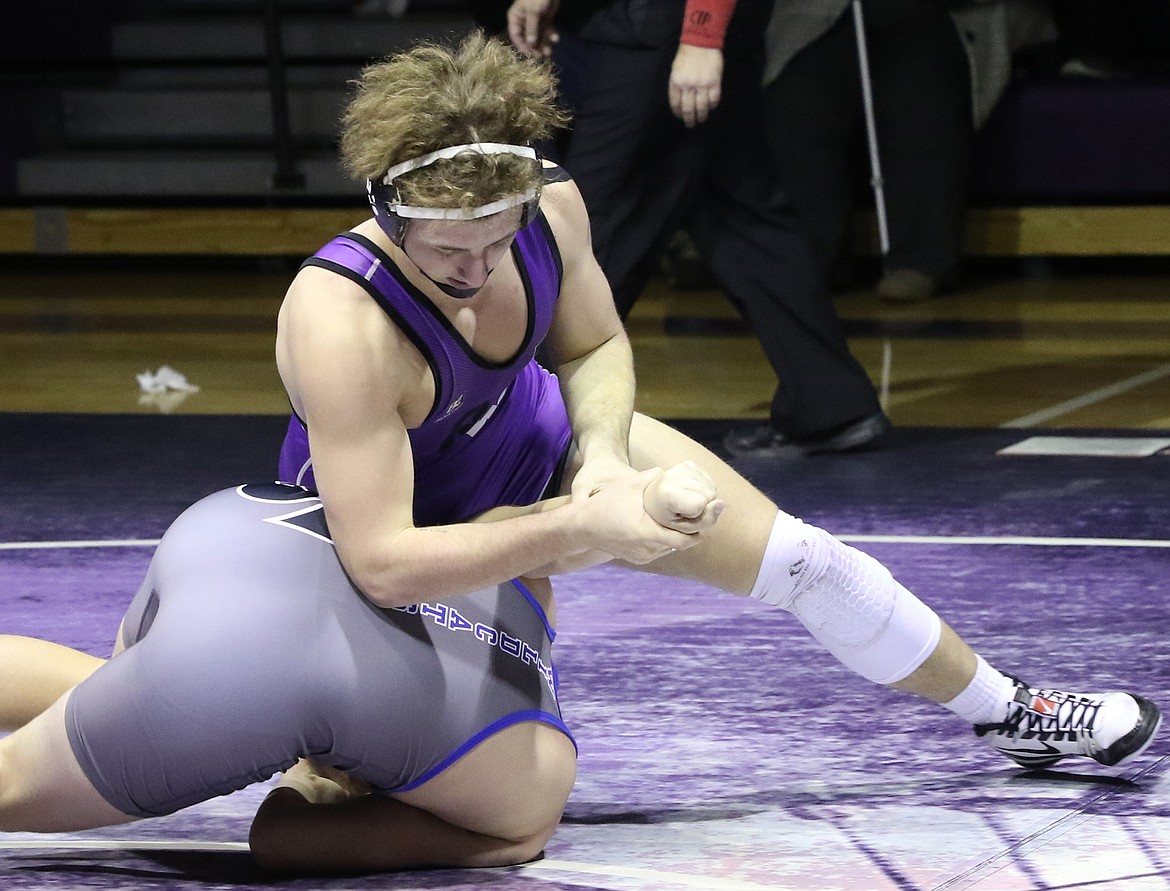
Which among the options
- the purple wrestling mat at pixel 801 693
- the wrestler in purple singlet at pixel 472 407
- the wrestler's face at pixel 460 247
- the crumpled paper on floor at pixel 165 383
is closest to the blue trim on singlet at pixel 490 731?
the purple wrestling mat at pixel 801 693

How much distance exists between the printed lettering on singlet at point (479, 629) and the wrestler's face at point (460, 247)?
0.32m

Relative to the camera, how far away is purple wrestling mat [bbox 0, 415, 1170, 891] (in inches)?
79.2

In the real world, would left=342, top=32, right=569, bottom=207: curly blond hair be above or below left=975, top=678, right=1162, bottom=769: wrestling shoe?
above

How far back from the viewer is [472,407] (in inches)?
82.8

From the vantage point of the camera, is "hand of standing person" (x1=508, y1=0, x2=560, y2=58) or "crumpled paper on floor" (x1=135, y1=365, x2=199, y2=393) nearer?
"hand of standing person" (x1=508, y1=0, x2=560, y2=58)

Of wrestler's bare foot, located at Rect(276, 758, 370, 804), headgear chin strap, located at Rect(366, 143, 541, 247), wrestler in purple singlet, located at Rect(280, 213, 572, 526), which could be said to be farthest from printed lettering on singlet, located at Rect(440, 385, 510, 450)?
wrestler's bare foot, located at Rect(276, 758, 370, 804)

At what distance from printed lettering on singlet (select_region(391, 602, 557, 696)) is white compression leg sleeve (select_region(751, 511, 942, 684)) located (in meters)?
0.27

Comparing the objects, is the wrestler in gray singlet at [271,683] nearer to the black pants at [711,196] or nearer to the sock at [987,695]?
the sock at [987,695]

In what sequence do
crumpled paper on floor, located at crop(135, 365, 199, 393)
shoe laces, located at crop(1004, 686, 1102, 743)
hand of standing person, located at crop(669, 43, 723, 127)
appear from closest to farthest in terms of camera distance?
Result: shoe laces, located at crop(1004, 686, 1102, 743)
hand of standing person, located at crop(669, 43, 723, 127)
crumpled paper on floor, located at crop(135, 365, 199, 393)

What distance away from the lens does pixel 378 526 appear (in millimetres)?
1923

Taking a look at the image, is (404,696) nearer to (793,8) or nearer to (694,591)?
(694,591)

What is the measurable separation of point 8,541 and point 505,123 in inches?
71.5

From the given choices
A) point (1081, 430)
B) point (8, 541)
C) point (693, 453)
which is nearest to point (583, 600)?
point (693, 453)

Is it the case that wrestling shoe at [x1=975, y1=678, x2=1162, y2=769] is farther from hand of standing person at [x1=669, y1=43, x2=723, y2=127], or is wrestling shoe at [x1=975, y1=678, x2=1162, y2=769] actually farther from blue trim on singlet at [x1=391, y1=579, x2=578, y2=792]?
hand of standing person at [x1=669, y1=43, x2=723, y2=127]
